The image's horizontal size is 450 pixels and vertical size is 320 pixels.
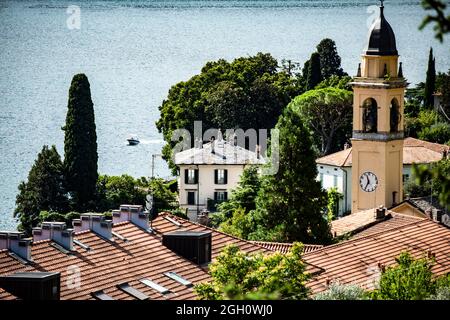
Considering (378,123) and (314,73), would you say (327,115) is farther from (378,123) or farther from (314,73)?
(378,123)

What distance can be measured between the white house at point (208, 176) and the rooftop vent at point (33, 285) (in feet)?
121

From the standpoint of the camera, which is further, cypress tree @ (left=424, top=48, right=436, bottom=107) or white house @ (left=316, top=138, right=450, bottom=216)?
cypress tree @ (left=424, top=48, right=436, bottom=107)

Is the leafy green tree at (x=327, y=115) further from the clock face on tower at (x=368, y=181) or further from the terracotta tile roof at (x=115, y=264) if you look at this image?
the terracotta tile roof at (x=115, y=264)

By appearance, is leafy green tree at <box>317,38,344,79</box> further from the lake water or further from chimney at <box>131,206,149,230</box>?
chimney at <box>131,206,149,230</box>

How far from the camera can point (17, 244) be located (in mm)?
26203

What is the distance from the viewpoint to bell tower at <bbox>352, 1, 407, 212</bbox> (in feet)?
167

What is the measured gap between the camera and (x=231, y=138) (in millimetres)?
69688

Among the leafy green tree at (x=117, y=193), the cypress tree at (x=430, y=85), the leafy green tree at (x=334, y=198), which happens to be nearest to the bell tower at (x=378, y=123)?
the leafy green tree at (x=334, y=198)

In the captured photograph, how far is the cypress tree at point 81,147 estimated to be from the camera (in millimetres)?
59719

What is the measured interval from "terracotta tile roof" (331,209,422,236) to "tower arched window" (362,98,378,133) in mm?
5780

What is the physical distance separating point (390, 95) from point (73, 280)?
86.6 feet

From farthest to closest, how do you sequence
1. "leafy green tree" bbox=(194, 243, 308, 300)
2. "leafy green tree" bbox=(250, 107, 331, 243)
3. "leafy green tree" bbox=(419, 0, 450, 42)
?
1. "leafy green tree" bbox=(250, 107, 331, 243)
2. "leafy green tree" bbox=(194, 243, 308, 300)
3. "leafy green tree" bbox=(419, 0, 450, 42)

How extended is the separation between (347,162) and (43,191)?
10421 millimetres

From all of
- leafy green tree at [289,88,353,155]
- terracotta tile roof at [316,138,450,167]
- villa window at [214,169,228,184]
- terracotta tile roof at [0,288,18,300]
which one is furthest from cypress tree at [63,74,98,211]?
terracotta tile roof at [0,288,18,300]
